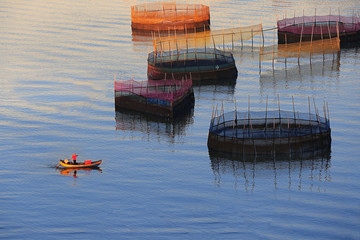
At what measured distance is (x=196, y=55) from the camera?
375 ft

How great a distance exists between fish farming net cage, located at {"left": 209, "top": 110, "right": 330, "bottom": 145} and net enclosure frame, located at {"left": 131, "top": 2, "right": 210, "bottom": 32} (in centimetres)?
7005

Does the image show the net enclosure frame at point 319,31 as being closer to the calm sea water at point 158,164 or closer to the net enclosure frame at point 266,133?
the calm sea water at point 158,164

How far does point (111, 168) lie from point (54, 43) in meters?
70.5

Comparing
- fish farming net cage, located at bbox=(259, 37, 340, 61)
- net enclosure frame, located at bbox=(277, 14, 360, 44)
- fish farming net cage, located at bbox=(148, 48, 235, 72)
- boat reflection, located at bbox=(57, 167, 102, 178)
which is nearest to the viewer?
boat reflection, located at bbox=(57, 167, 102, 178)

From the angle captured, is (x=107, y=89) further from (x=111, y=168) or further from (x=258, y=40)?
(x=258, y=40)

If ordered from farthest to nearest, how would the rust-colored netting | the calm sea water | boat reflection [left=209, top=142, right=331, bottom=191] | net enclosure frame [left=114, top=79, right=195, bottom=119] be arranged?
1. the rust-colored netting
2. net enclosure frame [left=114, top=79, right=195, bottom=119]
3. boat reflection [left=209, top=142, right=331, bottom=191]
4. the calm sea water

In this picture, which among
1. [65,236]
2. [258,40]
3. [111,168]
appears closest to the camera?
[65,236]

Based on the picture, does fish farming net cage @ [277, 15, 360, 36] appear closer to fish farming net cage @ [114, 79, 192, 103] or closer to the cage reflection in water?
fish farming net cage @ [114, 79, 192, 103]

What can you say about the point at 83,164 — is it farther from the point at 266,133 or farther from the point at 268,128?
the point at 268,128

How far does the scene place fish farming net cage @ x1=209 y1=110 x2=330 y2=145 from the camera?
7906 centimetres

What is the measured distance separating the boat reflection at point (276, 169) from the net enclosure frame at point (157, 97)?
13149 millimetres

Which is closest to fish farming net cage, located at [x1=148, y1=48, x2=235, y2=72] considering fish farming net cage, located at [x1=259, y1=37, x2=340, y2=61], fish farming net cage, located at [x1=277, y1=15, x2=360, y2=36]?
fish farming net cage, located at [x1=259, y1=37, x2=340, y2=61]

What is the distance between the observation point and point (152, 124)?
91.5m

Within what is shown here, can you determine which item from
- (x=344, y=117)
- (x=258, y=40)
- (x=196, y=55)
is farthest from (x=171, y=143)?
(x=258, y=40)
